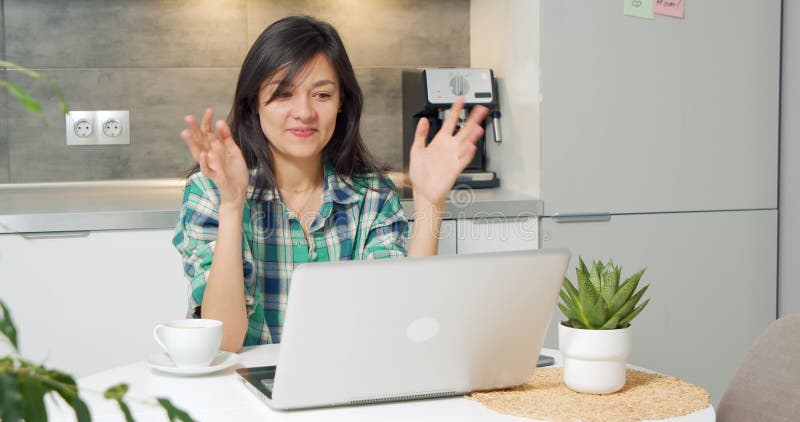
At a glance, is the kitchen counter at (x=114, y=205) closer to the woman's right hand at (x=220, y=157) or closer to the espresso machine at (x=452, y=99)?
the espresso machine at (x=452, y=99)

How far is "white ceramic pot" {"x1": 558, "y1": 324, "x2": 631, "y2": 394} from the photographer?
1106mm

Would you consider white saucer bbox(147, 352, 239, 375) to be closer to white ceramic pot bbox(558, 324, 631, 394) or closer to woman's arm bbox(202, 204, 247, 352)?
woman's arm bbox(202, 204, 247, 352)

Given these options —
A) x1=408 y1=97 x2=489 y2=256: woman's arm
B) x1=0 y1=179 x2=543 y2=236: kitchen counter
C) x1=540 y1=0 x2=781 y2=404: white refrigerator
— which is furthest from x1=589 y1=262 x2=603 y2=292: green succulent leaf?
x1=540 y1=0 x2=781 y2=404: white refrigerator

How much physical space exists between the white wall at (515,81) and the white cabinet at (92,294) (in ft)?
3.04

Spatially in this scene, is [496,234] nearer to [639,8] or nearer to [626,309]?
[639,8]

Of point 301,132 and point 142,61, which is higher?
point 142,61

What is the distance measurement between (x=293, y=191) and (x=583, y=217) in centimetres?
90

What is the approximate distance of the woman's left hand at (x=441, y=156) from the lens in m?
1.54

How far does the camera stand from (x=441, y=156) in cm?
159

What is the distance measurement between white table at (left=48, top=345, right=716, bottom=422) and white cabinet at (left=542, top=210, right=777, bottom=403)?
4.61ft


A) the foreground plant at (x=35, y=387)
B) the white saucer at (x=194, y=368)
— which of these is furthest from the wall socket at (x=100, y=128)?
the foreground plant at (x=35, y=387)

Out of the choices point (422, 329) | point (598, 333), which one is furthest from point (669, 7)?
point (422, 329)

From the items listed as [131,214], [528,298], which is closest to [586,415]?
[528,298]

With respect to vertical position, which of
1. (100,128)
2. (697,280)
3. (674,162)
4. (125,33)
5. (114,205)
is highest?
(125,33)
